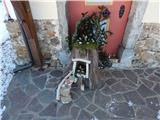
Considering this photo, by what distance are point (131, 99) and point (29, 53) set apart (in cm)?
201

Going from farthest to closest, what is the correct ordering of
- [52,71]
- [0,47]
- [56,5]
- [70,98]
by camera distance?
[0,47], [52,71], [70,98], [56,5]

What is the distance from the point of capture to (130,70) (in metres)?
3.60

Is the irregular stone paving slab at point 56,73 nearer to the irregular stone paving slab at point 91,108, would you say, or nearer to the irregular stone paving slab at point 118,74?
the irregular stone paving slab at point 91,108

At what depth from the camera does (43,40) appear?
10.9ft

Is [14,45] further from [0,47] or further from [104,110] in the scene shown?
[104,110]

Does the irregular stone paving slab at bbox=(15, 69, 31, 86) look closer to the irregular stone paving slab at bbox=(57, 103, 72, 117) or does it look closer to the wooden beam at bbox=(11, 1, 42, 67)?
the wooden beam at bbox=(11, 1, 42, 67)

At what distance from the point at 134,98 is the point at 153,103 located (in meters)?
0.31

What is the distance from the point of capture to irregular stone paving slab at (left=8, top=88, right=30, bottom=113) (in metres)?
3.00

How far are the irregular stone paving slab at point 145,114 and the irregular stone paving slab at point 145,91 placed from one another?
11.0 inches

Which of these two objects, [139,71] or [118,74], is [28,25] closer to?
[118,74]

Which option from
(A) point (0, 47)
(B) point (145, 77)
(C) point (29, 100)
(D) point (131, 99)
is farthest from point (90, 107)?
(A) point (0, 47)

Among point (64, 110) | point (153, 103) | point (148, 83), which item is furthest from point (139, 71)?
point (64, 110)

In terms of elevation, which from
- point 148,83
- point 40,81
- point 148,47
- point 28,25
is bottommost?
point 148,83

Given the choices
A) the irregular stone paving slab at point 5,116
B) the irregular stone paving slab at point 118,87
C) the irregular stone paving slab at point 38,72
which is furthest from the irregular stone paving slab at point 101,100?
the irregular stone paving slab at point 5,116
